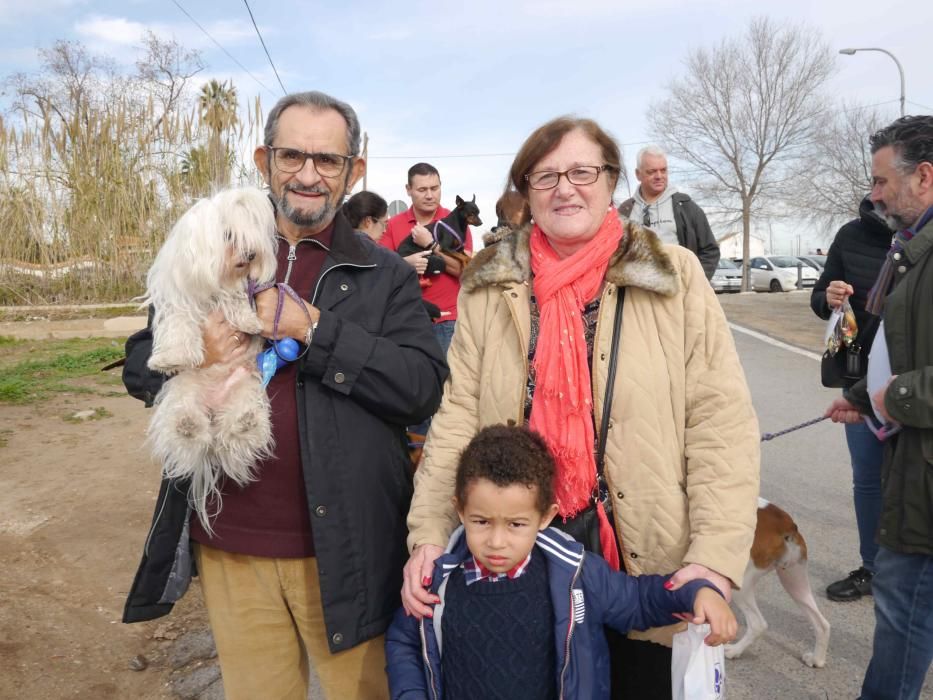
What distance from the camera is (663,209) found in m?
6.32

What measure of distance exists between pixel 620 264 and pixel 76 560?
3.90 meters

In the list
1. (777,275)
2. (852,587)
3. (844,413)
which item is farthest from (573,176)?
(777,275)

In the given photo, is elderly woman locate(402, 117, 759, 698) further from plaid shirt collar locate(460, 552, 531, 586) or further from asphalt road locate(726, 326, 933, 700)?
asphalt road locate(726, 326, 933, 700)

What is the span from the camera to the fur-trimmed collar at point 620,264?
199 cm

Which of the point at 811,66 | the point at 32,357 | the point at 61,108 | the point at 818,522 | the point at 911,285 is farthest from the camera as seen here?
the point at 811,66

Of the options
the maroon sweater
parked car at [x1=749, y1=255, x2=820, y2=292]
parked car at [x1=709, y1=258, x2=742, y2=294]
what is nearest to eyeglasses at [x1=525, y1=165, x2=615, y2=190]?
the maroon sweater

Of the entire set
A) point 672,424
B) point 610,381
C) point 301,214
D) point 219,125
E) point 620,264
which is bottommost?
point 672,424

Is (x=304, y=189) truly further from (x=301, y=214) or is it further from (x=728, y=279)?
(x=728, y=279)

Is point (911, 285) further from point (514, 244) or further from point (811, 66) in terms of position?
point (811, 66)

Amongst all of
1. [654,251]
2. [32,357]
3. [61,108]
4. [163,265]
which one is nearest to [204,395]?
[163,265]

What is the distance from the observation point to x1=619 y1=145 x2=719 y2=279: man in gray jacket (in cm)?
628

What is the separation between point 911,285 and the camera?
8.07 feet

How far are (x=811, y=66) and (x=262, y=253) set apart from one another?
35450 millimetres

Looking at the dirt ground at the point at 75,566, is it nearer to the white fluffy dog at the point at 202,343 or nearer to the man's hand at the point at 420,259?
the white fluffy dog at the point at 202,343
